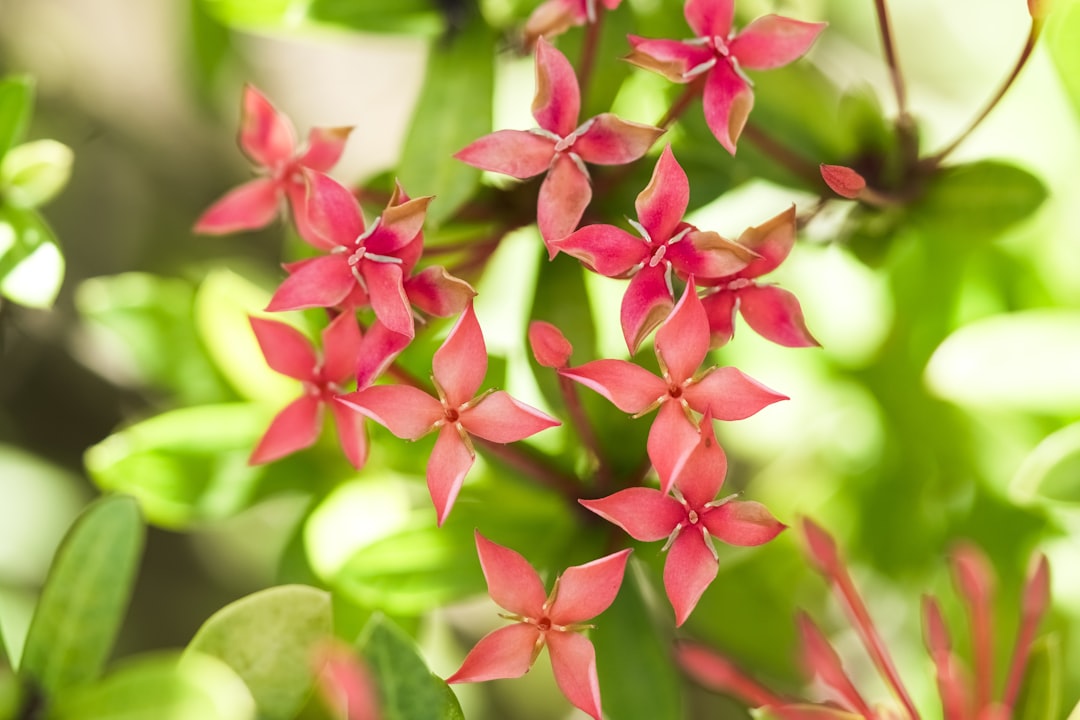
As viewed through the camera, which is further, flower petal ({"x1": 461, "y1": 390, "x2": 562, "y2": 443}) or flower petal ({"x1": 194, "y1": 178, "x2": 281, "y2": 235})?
flower petal ({"x1": 194, "y1": 178, "x2": 281, "y2": 235})

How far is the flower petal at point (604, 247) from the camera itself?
1.31 feet

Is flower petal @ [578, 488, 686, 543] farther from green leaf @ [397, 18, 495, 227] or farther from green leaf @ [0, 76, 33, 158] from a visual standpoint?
green leaf @ [0, 76, 33, 158]

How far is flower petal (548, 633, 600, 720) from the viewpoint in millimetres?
408

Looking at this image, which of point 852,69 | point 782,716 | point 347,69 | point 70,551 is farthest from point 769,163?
point 347,69

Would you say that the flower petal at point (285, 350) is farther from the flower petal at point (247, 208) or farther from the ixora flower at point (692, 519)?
the ixora flower at point (692, 519)

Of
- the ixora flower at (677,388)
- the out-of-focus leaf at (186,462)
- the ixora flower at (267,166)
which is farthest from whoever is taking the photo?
the out-of-focus leaf at (186,462)

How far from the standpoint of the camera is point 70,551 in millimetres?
480

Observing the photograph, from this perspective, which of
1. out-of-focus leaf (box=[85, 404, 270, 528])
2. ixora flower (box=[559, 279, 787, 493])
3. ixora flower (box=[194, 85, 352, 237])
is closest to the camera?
ixora flower (box=[559, 279, 787, 493])

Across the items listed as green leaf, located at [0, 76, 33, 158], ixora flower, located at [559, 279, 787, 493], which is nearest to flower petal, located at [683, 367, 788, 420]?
ixora flower, located at [559, 279, 787, 493]

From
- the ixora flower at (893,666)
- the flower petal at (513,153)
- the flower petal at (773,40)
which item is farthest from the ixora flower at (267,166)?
the ixora flower at (893,666)

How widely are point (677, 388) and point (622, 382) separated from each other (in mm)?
24

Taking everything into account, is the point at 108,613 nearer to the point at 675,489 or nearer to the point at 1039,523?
the point at 675,489

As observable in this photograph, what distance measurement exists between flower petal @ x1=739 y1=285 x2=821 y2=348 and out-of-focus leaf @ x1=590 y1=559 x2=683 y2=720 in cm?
19

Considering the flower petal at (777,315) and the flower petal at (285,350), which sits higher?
the flower petal at (777,315)
